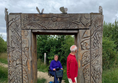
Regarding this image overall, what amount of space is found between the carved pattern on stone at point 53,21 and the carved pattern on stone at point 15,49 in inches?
12.2

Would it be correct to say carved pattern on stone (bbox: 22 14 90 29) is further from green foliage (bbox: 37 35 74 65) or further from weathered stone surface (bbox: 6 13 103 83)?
green foliage (bbox: 37 35 74 65)

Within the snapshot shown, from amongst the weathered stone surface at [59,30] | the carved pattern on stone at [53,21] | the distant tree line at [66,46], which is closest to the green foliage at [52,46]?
the distant tree line at [66,46]

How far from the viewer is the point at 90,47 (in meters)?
3.67

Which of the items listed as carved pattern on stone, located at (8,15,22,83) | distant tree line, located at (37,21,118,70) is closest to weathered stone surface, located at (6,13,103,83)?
carved pattern on stone, located at (8,15,22,83)

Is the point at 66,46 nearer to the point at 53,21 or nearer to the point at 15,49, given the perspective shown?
the point at 53,21

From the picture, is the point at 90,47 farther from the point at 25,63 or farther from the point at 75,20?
the point at 25,63

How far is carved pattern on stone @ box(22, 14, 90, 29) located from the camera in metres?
3.65

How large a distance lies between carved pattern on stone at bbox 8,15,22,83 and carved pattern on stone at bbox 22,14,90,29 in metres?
0.31

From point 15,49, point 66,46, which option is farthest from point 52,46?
point 15,49

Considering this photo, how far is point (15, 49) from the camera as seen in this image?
12.1 ft

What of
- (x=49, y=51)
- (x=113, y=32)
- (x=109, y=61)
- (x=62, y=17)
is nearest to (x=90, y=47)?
(x=62, y=17)

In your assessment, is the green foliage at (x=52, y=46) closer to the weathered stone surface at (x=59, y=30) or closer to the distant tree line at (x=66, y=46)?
the distant tree line at (x=66, y=46)

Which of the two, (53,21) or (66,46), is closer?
(53,21)

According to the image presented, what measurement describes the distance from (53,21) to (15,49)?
1.73 m
